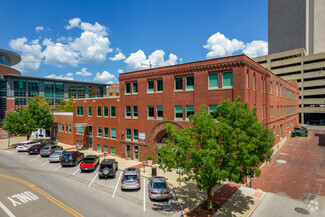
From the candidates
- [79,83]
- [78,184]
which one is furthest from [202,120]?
[79,83]

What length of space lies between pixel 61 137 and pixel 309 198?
4554 cm

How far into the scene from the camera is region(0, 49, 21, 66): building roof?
8625 centimetres

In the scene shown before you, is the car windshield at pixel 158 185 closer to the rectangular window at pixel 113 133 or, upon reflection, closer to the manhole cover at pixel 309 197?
the manhole cover at pixel 309 197

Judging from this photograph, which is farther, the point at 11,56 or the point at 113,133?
the point at 11,56

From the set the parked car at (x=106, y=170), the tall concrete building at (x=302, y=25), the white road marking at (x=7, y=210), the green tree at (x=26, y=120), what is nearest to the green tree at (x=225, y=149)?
the parked car at (x=106, y=170)

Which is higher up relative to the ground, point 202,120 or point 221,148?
point 202,120

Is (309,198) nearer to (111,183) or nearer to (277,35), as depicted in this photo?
(111,183)

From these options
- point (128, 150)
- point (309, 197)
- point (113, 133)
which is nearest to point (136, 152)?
point (128, 150)

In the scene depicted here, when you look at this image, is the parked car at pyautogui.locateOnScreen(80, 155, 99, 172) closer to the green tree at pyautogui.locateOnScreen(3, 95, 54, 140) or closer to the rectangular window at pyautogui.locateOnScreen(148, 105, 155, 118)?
the rectangular window at pyautogui.locateOnScreen(148, 105, 155, 118)

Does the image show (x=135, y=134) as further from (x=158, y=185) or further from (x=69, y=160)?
(x=158, y=185)

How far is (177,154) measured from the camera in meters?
13.7

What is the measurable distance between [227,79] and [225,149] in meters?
11.0

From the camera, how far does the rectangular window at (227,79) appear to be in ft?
70.2

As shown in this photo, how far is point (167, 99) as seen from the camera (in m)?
26.0
